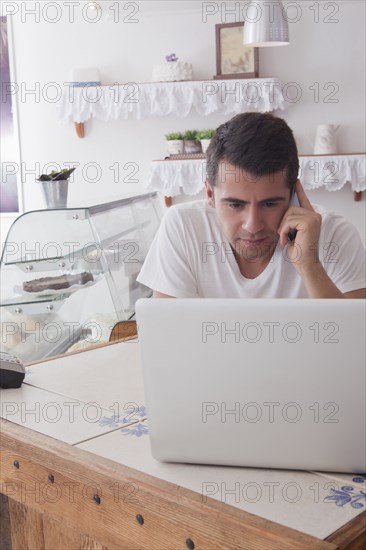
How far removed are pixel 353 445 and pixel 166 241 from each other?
791 millimetres

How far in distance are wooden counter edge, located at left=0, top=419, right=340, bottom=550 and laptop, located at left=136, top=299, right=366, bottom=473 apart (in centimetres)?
8

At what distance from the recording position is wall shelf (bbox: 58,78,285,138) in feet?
14.1

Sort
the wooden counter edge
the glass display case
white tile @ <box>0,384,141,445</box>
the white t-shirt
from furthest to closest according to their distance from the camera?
the glass display case → the white t-shirt → white tile @ <box>0,384,141,445</box> → the wooden counter edge

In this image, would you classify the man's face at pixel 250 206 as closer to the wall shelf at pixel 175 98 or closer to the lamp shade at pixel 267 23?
the lamp shade at pixel 267 23

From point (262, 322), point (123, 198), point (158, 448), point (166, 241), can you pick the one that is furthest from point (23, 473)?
point (123, 198)

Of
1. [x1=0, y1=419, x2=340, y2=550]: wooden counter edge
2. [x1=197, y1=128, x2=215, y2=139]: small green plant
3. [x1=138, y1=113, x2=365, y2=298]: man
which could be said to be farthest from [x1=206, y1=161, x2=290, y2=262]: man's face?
[x1=197, y1=128, x2=215, y2=139]: small green plant

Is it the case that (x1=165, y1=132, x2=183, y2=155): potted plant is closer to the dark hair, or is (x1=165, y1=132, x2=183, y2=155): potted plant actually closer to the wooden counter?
the dark hair

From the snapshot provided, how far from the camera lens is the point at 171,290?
1591mm

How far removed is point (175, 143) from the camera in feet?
14.5

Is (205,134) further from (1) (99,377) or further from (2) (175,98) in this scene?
(1) (99,377)

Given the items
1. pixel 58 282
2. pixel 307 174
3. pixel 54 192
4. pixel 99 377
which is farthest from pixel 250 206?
pixel 307 174

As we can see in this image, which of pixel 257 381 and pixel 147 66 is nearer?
pixel 257 381

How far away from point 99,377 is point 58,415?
219mm

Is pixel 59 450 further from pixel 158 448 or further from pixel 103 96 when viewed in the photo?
pixel 103 96
